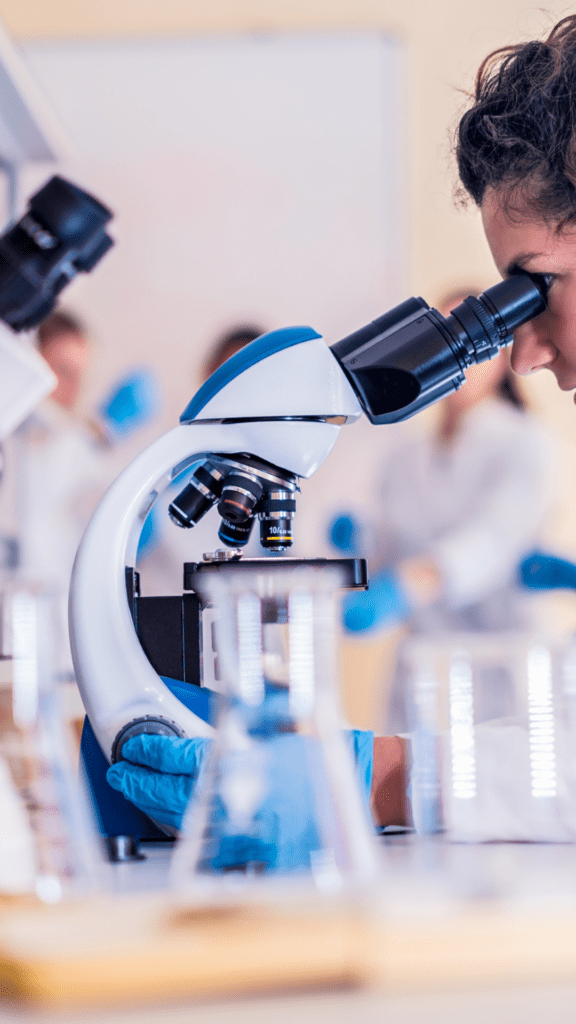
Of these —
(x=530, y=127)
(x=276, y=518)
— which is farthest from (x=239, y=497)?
(x=530, y=127)

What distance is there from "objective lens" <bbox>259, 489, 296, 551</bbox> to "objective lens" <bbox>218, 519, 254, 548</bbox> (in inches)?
0.5

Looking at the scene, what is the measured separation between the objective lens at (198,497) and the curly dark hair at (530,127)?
35cm

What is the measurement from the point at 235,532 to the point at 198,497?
4cm

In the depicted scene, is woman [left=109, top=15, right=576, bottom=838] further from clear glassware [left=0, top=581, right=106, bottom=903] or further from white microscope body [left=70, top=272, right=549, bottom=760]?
clear glassware [left=0, top=581, right=106, bottom=903]

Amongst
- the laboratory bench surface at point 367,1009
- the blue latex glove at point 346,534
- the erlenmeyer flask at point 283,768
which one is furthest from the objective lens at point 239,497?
the blue latex glove at point 346,534

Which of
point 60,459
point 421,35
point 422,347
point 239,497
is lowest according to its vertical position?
point 239,497

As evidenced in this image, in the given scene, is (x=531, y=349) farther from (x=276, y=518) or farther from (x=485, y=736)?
(x=485, y=736)

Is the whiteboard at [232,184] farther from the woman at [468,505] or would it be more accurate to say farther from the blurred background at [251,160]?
the woman at [468,505]

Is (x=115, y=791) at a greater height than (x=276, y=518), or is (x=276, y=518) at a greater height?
(x=276, y=518)

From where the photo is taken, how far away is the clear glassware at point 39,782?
0.41 metres

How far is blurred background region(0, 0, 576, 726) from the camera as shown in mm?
2609

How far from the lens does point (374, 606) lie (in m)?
1.37

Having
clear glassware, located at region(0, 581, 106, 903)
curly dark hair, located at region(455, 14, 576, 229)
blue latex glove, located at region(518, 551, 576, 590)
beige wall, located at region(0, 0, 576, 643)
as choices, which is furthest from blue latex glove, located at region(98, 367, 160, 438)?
clear glassware, located at region(0, 581, 106, 903)

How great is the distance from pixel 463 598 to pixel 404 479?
42 cm
